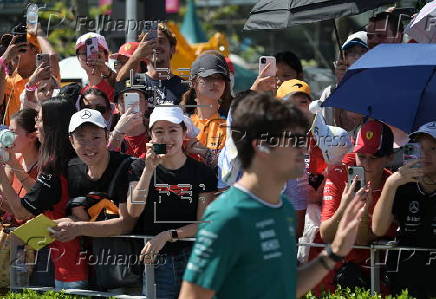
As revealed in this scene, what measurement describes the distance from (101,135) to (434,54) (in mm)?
2384

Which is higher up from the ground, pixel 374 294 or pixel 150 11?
pixel 150 11

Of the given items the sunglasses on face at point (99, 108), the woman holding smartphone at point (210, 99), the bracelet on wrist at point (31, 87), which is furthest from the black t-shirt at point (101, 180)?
the bracelet on wrist at point (31, 87)

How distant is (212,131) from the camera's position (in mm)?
7203

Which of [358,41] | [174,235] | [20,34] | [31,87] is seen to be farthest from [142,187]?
[20,34]

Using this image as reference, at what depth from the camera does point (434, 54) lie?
6.22 meters

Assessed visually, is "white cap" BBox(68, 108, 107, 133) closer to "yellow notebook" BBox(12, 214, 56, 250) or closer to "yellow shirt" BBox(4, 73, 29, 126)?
"yellow notebook" BBox(12, 214, 56, 250)

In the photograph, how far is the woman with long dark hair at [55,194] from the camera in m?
6.52

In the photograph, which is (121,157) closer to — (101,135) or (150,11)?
(101,135)

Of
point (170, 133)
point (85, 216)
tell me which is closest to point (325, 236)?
point (170, 133)

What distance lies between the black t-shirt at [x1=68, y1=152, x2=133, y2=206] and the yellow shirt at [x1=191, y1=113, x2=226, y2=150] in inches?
30.4

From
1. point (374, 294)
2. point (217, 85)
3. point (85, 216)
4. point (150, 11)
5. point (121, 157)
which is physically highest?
point (150, 11)

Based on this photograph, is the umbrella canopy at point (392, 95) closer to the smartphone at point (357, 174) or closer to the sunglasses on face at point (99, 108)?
the smartphone at point (357, 174)

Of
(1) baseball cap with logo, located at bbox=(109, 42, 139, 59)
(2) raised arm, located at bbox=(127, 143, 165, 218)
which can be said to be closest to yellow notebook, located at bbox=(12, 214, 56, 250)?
(2) raised arm, located at bbox=(127, 143, 165, 218)

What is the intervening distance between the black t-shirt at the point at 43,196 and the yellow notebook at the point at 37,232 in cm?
36
